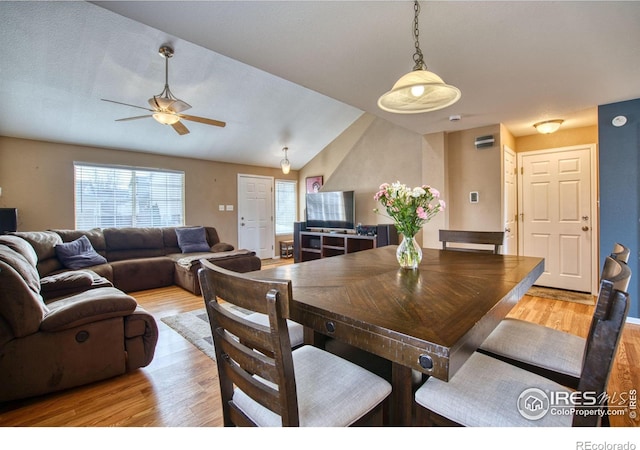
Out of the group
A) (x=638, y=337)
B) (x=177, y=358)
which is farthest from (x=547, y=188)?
(x=177, y=358)

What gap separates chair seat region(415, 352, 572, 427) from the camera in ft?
2.87

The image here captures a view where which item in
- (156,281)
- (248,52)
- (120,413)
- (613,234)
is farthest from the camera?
(156,281)

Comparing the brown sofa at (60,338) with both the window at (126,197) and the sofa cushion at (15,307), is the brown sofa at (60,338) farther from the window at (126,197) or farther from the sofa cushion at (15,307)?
the window at (126,197)

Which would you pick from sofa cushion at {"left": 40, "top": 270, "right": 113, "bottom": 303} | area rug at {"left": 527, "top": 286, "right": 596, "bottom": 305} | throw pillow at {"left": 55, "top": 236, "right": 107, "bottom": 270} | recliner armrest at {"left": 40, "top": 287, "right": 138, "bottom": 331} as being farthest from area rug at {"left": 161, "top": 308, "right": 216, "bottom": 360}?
area rug at {"left": 527, "top": 286, "right": 596, "bottom": 305}

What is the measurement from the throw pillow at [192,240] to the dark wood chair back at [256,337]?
14.3ft

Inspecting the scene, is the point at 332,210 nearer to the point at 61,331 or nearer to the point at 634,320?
the point at 634,320

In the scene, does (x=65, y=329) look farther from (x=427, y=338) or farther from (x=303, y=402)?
(x=427, y=338)

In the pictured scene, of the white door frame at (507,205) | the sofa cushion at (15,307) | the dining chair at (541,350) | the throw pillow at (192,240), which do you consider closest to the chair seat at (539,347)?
the dining chair at (541,350)

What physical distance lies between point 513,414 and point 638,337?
2.92 meters

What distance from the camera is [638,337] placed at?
8.66 feet

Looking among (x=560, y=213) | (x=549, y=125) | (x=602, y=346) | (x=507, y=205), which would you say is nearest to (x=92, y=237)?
(x=602, y=346)

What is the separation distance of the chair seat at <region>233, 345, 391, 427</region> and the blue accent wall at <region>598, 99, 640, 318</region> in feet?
12.0

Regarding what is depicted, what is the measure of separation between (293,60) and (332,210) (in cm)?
389

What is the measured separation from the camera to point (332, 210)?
6.04 m
